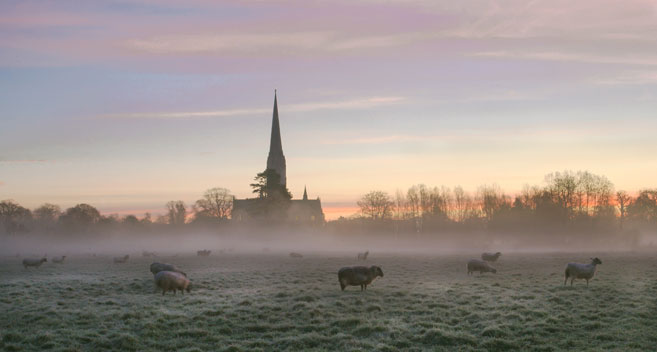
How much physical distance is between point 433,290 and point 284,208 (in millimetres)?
85602

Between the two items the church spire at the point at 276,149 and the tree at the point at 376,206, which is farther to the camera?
the church spire at the point at 276,149

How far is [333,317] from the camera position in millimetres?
16453

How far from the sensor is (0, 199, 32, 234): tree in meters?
111

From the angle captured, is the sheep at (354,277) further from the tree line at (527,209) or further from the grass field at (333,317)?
the tree line at (527,209)

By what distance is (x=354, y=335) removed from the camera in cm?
1425

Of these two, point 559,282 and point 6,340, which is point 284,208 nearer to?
point 559,282

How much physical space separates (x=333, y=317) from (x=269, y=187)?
9055cm

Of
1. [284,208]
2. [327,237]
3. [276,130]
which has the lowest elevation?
[327,237]

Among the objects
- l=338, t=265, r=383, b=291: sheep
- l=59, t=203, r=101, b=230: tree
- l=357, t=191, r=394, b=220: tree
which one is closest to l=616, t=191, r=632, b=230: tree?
l=357, t=191, r=394, b=220: tree

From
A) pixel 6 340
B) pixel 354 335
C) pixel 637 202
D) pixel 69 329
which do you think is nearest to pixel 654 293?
pixel 354 335

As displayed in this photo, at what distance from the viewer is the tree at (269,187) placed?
104125mm

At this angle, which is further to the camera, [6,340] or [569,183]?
[569,183]

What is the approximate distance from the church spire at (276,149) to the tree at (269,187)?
48.7 metres

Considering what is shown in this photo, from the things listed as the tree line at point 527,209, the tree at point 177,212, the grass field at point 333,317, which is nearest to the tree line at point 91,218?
the tree at point 177,212
